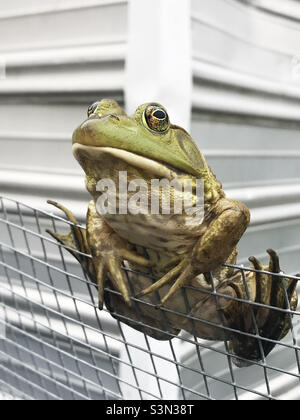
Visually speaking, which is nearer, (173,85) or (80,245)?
(80,245)

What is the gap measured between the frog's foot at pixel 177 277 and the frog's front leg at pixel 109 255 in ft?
0.15

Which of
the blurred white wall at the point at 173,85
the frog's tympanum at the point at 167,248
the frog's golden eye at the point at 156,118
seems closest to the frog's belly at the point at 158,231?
the frog's tympanum at the point at 167,248

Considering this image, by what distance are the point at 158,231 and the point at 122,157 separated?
4.5 inches

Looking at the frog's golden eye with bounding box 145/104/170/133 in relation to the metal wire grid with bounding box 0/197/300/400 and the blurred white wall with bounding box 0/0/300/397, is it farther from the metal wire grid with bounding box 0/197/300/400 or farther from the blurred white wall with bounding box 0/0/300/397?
the metal wire grid with bounding box 0/197/300/400

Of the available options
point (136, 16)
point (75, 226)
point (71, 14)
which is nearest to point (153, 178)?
point (75, 226)

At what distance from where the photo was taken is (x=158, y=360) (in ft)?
3.45

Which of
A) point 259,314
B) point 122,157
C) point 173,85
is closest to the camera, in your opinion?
point 122,157

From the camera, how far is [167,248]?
2.02 ft

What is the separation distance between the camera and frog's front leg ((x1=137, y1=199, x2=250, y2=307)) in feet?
1.92

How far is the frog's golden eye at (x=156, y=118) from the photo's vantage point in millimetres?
570

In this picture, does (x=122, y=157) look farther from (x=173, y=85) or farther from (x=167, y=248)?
(x=173, y=85)

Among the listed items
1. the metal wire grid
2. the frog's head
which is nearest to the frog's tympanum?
the frog's head

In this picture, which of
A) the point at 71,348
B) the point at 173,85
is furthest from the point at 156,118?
the point at 71,348

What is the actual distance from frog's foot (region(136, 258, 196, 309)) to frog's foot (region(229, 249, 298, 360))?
Result: 76mm
